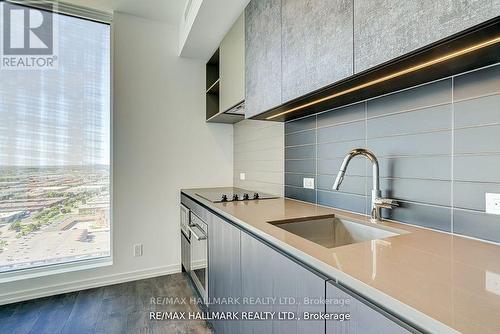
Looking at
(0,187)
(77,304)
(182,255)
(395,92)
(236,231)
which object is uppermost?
(395,92)

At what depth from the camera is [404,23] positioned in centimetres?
78

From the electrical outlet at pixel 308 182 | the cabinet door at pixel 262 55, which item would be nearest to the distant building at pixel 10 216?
the cabinet door at pixel 262 55

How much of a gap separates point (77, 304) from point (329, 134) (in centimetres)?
241

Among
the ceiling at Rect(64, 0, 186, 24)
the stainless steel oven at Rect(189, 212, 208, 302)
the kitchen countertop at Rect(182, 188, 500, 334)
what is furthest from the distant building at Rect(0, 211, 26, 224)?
the kitchen countertop at Rect(182, 188, 500, 334)

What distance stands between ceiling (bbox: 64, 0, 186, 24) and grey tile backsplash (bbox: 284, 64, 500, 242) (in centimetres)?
193

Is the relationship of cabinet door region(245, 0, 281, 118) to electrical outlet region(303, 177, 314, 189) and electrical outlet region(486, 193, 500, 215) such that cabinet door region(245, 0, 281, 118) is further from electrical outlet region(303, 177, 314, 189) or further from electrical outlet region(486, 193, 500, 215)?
electrical outlet region(486, 193, 500, 215)

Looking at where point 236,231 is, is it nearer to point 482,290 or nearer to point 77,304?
point 482,290

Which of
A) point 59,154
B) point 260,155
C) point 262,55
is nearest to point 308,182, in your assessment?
point 260,155

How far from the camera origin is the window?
2125 mm

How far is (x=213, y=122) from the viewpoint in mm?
2920

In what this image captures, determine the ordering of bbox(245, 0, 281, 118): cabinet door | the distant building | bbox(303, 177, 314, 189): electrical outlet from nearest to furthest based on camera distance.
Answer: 1. bbox(245, 0, 281, 118): cabinet door
2. bbox(303, 177, 314, 189): electrical outlet
3. the distant building

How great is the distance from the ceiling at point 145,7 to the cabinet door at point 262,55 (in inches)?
38.0

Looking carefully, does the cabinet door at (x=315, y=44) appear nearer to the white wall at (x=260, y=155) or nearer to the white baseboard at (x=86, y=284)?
the white wall at (x=260, y=155)

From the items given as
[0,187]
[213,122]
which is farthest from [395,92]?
[0,187]
